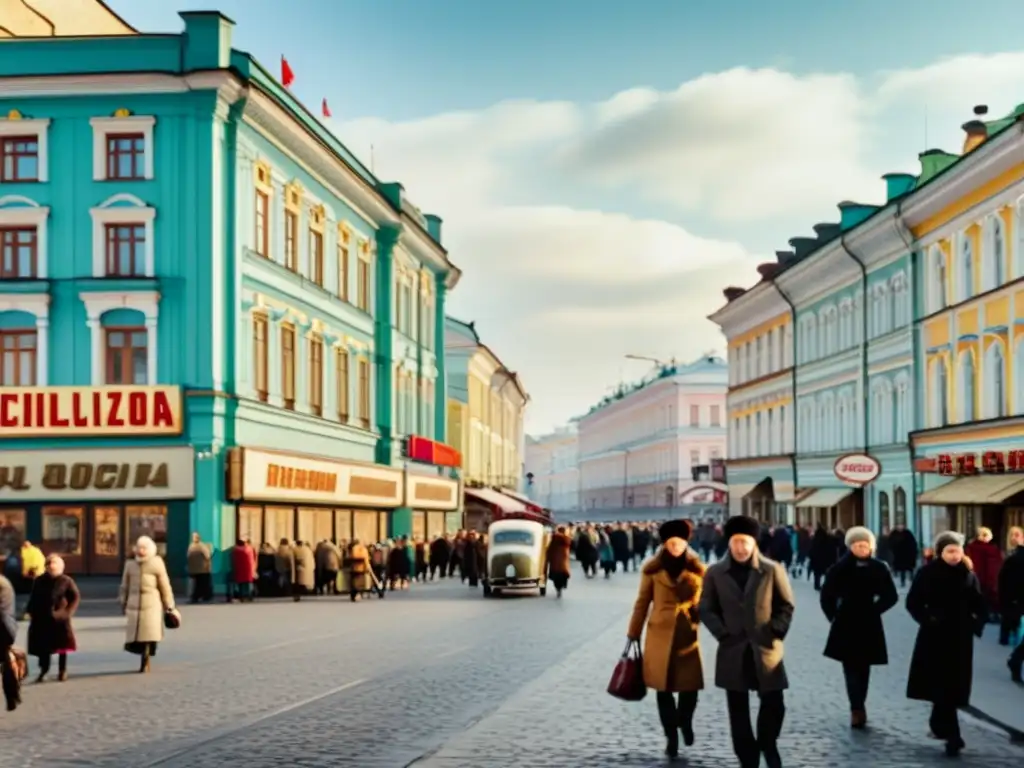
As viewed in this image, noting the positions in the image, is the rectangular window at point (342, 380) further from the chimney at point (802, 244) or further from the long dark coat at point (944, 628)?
the long dark coat at point (944, 628)

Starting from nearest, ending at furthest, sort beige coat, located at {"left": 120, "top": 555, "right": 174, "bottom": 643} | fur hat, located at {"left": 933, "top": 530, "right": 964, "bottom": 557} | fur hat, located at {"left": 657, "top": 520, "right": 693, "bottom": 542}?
1. fur hat, located at {"left": 657, "top": 520, "right": 693, "bottom": 542}
2. fur hat, located at {"left": 933, "top": 530, "right": 964, "bottom": 557}
3. beige coat, located at {"left": 120, "top": 555, "right": 174, "bottom": 643}

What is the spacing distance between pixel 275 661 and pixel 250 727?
738cm

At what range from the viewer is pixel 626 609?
3416cm

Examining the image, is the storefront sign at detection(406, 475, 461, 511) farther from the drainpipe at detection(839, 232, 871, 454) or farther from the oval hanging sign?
the oval hanging sign

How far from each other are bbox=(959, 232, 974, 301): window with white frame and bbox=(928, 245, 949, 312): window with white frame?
1.59 m

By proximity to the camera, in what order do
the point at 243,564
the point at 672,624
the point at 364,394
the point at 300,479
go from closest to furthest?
the point at 672,624
the point at 243,564
the point at 300,479
the point at 364,394

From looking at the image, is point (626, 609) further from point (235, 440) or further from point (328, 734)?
point (328, 734)

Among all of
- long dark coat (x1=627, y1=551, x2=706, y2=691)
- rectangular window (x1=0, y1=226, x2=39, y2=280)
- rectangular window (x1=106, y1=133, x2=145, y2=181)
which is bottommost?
long dark coat (x1=627, y1=551, x2=706, y2=691)

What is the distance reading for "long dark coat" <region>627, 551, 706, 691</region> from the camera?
12000mm

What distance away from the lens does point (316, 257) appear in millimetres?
47562

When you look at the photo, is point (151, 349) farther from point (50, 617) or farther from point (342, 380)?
point (50, 617)

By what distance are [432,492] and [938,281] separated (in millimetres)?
23157

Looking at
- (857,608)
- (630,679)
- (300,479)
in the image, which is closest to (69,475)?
(300,479)

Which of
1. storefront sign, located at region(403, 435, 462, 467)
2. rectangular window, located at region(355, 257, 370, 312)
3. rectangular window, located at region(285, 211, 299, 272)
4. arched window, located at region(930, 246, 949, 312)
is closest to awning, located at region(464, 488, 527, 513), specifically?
storefront sign, located at region(403, 435, 462, 467)
